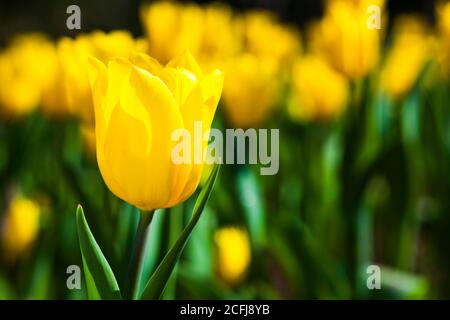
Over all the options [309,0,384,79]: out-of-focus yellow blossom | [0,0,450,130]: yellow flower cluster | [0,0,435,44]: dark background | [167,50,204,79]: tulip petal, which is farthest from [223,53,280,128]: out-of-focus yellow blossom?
[0,0,435,44]: dark background

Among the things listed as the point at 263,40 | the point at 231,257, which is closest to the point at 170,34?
the point at 231,257

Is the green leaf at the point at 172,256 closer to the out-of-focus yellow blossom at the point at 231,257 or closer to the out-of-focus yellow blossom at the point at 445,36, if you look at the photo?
the out-of-focus yellow blossom at the point at 231,257

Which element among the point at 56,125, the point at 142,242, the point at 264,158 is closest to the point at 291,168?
the point at 264,158

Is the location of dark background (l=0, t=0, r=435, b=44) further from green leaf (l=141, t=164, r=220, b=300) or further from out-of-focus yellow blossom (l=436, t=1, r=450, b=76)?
green leaf (l=141, t=164, r=220, b=300)

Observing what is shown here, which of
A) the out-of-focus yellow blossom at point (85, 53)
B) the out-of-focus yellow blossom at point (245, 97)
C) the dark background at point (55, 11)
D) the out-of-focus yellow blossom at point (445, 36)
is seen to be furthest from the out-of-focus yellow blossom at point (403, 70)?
the dark background at point (55, 11)

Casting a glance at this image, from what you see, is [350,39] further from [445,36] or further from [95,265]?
[95,265]

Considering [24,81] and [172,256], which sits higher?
[24,81]
